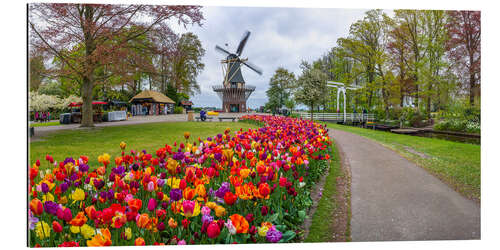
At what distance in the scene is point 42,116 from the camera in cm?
286

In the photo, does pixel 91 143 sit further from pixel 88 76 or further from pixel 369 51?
pixel 369 51

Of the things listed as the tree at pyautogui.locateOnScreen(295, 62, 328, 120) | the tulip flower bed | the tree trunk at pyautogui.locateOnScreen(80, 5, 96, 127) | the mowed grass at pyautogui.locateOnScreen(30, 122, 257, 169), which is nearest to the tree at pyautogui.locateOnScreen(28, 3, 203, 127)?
the tree trunk at pyautogui.locateOnScreen(80, 5, 96, 127)

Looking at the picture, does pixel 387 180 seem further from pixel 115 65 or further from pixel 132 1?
pixel 115 65

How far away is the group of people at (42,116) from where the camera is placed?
2711 millimetres

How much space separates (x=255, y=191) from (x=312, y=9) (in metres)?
2.75

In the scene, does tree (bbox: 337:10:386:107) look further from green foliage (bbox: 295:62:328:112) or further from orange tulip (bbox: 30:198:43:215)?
orange tulip (bbox: 30:198:43:215)

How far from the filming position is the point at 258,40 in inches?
153

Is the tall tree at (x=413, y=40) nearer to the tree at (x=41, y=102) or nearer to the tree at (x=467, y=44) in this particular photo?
the tree at (x=467, y=44)

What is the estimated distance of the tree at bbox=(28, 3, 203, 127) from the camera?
114 inches

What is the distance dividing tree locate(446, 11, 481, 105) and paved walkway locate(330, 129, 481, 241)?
1559mm

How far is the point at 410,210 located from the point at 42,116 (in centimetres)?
433

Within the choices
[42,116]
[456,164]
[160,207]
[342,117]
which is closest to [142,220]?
[160,207]
